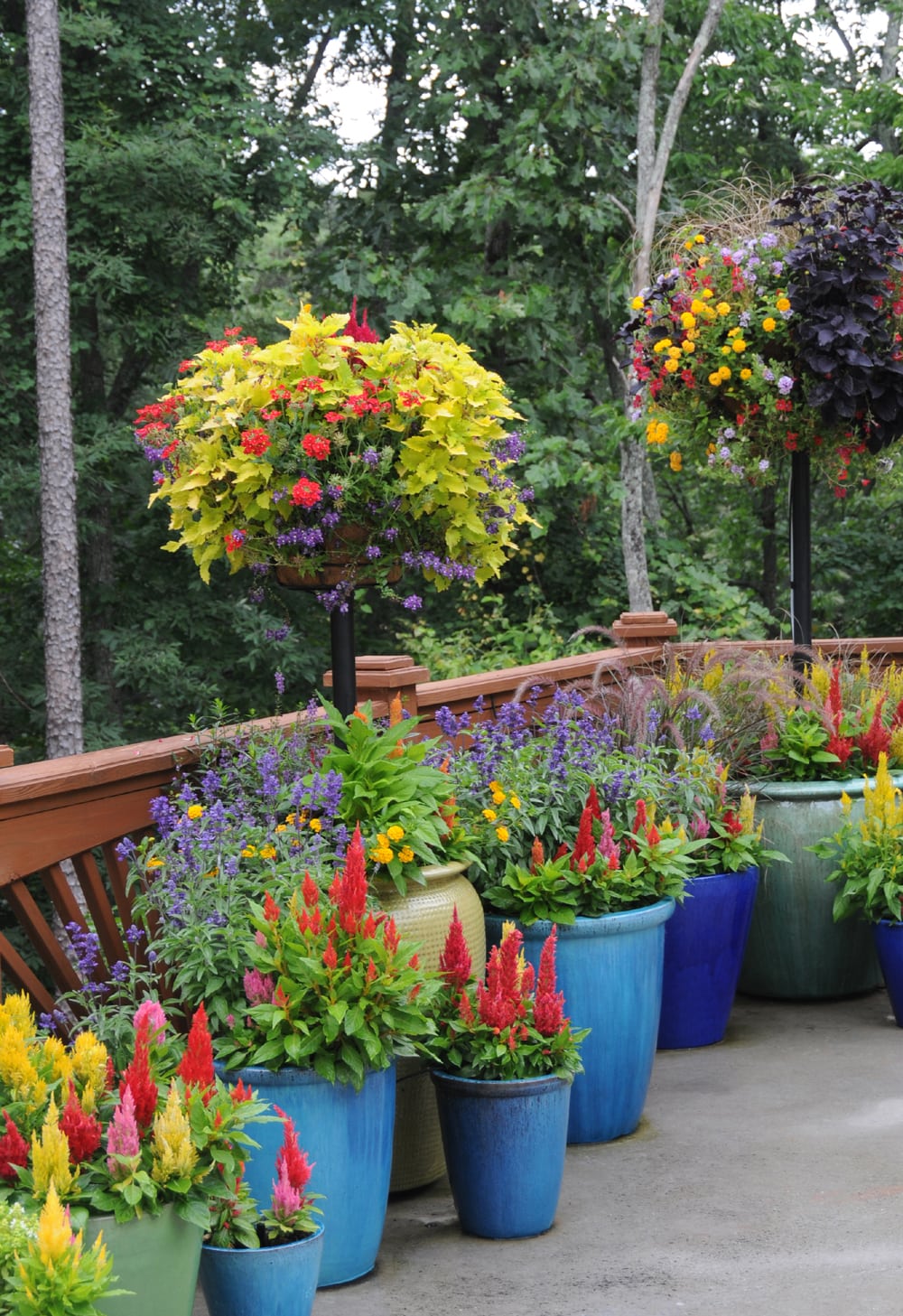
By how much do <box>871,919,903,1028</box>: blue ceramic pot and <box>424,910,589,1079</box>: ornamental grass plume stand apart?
1695 millimetres

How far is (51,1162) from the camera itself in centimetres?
225

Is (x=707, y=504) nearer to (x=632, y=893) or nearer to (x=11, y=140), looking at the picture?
(x=11, y=140)

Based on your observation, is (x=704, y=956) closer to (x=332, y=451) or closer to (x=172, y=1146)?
(x=332, y=451)

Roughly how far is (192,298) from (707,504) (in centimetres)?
767

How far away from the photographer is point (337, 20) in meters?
13.8

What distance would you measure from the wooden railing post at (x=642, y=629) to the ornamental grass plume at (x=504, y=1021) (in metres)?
2.80

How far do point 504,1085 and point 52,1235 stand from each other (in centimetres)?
139

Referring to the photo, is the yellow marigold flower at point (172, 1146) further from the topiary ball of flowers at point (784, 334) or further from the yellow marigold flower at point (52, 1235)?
the topiary ball of flowers at point (784, 334)

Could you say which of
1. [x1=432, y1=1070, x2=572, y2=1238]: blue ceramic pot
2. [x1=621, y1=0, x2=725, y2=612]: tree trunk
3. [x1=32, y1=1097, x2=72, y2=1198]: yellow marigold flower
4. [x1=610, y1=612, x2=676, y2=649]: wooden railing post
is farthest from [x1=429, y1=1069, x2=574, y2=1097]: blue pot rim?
[x1=621, y1=0, x2=725, y2=612]: tree trunk

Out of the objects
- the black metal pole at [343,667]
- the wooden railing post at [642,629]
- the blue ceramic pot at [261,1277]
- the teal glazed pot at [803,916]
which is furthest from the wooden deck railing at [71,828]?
the wooden railing post at [642,629]

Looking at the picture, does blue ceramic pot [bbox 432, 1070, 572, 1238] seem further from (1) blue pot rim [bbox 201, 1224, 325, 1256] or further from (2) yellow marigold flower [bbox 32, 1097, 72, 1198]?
(2) yellow marigold flower [bbox 32, 1097, 72, 1198]

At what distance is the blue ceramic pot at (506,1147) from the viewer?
3.23 meters

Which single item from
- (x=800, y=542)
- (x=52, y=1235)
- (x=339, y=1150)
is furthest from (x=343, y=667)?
(x=800, y=542)

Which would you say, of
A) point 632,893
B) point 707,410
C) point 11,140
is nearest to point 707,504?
point 11,140
